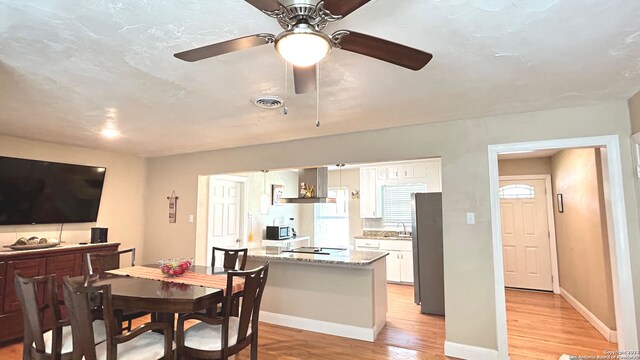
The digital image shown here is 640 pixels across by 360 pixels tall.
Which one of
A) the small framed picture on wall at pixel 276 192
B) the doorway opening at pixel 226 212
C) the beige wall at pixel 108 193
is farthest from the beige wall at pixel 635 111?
the beige wall at pixel 108 193

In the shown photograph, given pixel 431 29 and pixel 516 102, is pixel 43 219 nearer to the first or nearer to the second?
pixel 431 29

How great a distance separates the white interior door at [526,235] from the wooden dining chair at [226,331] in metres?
5.27

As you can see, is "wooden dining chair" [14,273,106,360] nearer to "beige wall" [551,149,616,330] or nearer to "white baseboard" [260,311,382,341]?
"white baseboard" [260,311,382,341]

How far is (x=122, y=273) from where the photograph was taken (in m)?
3.17

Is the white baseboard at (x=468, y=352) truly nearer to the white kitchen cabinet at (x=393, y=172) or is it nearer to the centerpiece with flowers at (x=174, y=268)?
the centerpiece with flowers at (x=174, y=268)

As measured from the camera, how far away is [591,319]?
420 centimetres

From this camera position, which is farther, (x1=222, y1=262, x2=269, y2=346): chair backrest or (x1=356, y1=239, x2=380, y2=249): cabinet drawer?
(x1=356, y1=239, x2=380, y2=249): cabinet drawer

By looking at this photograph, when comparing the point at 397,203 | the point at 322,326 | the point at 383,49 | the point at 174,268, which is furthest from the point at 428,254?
the point at 383,49

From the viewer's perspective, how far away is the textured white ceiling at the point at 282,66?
158 centimetres

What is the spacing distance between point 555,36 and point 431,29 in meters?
0.69

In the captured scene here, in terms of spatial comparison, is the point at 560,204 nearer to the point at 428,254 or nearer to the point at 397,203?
the point at 428,254

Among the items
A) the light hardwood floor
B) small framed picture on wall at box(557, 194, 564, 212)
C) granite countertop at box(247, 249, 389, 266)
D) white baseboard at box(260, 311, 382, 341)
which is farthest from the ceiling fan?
small framed picture on wall at box(557, 194, 564, 212)

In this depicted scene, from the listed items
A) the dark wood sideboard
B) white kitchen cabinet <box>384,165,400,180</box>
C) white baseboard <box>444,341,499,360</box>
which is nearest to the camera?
white baseboard <box>444,341,499,360</box>

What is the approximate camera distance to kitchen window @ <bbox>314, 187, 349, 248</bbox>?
766cm
